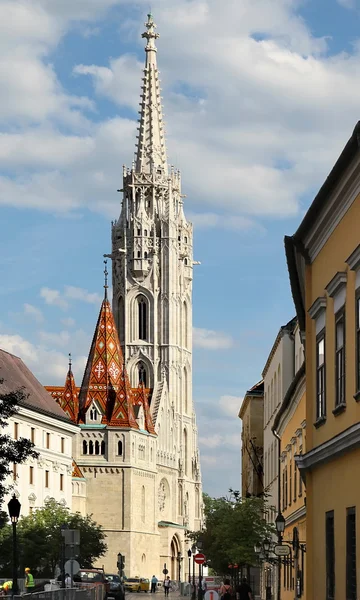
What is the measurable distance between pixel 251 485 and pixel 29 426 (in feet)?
46.9

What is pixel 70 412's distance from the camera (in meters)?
119

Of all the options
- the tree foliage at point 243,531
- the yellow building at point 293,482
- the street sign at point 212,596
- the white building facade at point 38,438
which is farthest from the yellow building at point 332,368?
the white building facade at point 38,438

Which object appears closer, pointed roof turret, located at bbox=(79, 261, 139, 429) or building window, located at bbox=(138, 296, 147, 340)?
pointed roof turret, located at bbox=(79, 261, 139, 429)

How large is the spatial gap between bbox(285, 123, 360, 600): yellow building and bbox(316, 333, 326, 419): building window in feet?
0.05

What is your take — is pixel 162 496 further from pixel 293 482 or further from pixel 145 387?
pixel 293 482

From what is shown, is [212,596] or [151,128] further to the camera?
[151,128]

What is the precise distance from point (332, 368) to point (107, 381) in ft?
334

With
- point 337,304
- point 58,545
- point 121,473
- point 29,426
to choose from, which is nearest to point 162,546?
point 121,473

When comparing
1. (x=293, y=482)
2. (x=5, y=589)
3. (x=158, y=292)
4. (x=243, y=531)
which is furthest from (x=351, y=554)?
(x=158, y=292)

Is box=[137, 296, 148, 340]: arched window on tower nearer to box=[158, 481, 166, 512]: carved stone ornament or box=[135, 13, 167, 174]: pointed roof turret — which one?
box=[135, 13, 167, 174]: pointed roof turret

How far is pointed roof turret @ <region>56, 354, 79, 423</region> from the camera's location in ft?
390

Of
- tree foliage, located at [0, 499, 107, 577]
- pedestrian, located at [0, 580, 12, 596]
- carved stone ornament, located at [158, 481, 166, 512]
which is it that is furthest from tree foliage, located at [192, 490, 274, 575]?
carved stone ornament, located at [158, 481, 166, 512]

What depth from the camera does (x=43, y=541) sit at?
224 feet

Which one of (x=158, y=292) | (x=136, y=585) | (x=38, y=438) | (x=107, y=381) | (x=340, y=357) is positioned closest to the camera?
(x=340, y=357)
